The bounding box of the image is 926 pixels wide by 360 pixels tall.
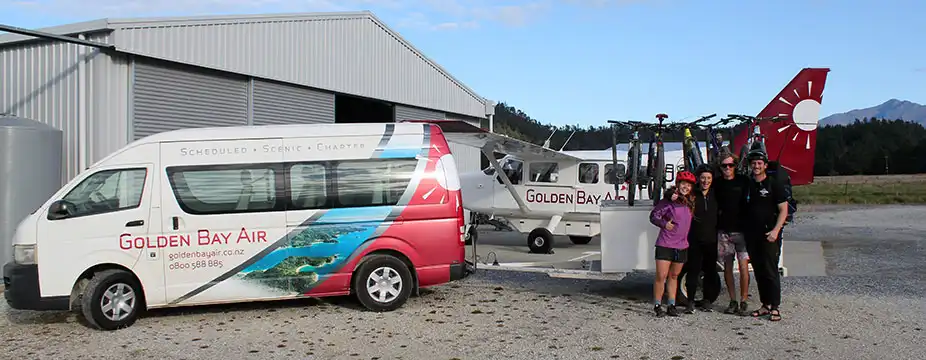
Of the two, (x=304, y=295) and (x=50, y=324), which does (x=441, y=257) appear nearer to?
(x=304, y=295)

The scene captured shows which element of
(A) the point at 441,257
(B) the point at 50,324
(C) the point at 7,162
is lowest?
(B) the point at 50,324

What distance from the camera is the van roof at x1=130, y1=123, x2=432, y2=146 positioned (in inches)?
313

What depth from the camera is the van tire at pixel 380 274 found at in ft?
26.5

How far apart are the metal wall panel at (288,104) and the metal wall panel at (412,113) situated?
2845 millimetres

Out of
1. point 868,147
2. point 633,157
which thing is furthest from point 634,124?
point 868,147

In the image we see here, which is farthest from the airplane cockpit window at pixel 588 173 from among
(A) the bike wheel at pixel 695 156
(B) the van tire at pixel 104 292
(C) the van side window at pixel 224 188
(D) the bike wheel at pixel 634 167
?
(B) the van tire at pixel 104 292

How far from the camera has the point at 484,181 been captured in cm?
1546

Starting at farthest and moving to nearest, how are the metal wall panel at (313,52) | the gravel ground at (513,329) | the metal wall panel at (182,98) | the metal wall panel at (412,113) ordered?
the metal wall panel at (412,113) → the metal wall panel at (313,52) → the metal wall panel at (182,98) → the gravel ground at (513,329)

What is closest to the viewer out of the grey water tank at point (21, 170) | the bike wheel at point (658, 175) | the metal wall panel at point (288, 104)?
the bike wheel at point (658, 175)

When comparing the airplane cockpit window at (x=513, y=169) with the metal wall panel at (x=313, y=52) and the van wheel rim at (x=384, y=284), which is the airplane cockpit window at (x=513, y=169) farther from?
the van wheel rim at (x=384, y=284)

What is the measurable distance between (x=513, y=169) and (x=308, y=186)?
26.6 ft

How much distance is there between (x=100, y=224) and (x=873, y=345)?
753 cm

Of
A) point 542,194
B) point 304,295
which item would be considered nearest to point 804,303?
point 304,295

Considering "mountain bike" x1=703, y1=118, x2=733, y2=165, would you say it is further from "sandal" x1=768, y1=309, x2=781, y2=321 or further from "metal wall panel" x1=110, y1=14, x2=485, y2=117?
"metal wall panel" x1=110, y1=14, x2=485, y2=117
